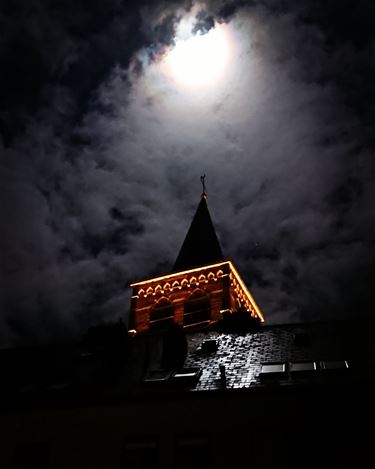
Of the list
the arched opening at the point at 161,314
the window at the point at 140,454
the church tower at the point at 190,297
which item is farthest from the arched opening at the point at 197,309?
the window at the point at 140,454

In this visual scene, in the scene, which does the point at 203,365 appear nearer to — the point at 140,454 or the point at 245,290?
the point at 140,454

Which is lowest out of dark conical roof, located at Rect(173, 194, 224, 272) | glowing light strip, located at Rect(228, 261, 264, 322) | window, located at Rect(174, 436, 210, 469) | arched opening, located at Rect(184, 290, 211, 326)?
window, located at Rect(174, 436, 210, 469)

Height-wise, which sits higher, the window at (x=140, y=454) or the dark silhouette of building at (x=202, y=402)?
the dark silhouette of building at (x=202, y=402)

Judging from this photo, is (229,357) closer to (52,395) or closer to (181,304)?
(52,395)

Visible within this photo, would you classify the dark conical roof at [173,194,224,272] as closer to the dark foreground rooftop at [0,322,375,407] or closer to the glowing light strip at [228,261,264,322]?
the glowing light strip at [228,261,264,322]

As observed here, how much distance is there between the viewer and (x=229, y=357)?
21.1 m

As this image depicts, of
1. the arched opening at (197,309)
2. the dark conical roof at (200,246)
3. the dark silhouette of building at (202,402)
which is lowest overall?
the dark silhouette of building at (202,402)

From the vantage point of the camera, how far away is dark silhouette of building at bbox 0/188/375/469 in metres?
16.4

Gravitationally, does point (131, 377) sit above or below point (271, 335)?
below

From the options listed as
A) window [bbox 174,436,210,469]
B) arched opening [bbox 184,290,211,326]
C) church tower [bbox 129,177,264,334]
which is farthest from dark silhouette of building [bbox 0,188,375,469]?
church tower [bbox 129,177,264,334]

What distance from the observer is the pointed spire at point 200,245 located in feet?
149

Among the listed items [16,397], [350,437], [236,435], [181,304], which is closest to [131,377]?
[16,397]

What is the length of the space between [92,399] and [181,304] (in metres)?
22.4

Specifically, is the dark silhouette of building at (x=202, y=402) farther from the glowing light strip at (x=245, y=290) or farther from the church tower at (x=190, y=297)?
the glowing light strip at (x=245, y=290)
